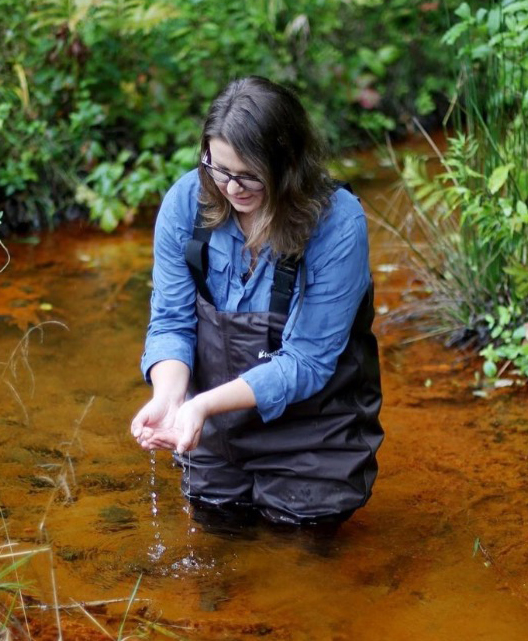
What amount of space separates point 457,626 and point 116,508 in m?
1.24

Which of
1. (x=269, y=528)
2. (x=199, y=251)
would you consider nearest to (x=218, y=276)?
(x=199, y=251)

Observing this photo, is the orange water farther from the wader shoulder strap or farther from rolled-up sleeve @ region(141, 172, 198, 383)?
the wader shoulder strap

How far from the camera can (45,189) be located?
633cm

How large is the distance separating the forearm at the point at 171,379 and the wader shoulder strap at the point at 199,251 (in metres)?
0.27

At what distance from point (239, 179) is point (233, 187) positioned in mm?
28

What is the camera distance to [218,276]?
2857mm

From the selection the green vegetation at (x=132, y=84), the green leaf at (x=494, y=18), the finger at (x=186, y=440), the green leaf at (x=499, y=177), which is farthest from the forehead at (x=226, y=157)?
the green vegetation at (x=132, y=84)

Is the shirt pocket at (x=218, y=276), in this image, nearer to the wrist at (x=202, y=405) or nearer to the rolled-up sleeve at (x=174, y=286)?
the rolled-up sleeve at (x=174, y=286)

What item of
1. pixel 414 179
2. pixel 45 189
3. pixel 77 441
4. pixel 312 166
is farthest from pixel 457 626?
pixel 45 189

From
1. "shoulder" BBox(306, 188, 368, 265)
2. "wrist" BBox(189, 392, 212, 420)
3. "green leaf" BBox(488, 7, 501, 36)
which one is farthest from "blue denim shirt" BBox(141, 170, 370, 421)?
"green leaf" BBox(488, 7, 501, 36)

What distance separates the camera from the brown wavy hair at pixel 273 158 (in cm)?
250

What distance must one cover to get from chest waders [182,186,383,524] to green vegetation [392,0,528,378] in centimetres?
121

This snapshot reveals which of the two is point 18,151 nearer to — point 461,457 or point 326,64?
point 326,64

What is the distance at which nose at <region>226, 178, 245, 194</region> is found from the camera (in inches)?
101
